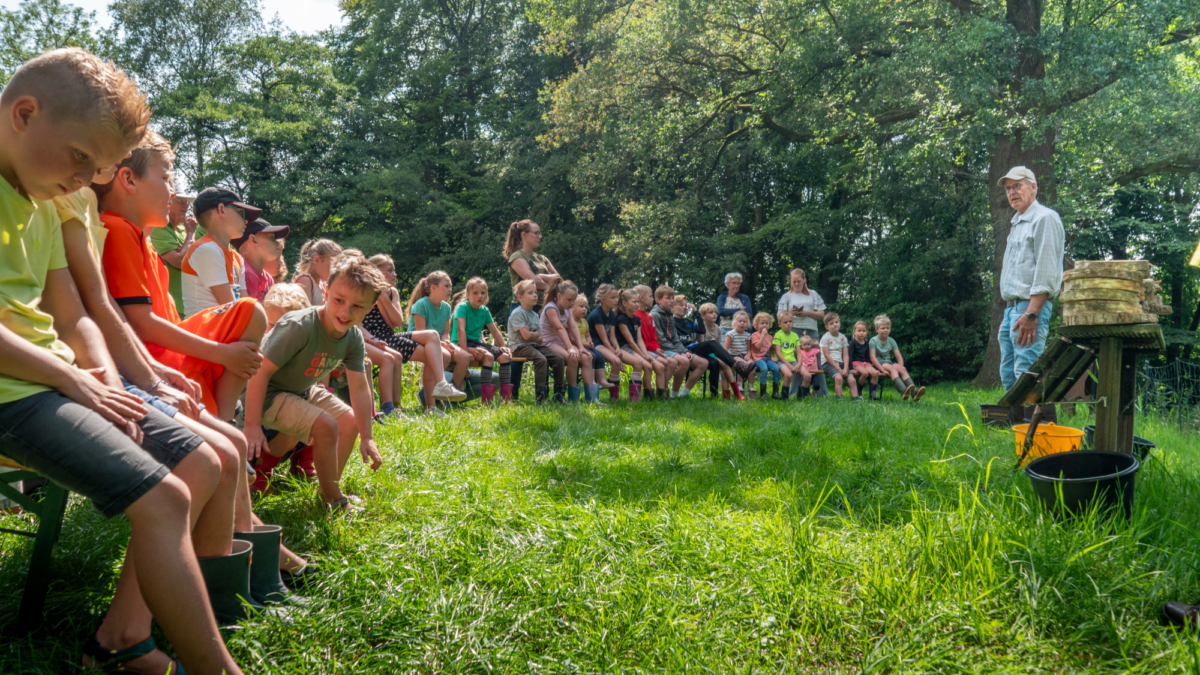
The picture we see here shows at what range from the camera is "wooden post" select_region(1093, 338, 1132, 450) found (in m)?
3.38

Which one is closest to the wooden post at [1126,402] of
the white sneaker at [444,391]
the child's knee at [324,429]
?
the child's knee at [324,429]

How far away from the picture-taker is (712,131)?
15.5m

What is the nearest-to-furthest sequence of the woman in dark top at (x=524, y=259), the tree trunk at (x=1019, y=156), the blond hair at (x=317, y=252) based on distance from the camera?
the blond hair at (x=317, y=252) → the woman in dark top at (x=524, y=259) → the tree trunk at (x=1019, y=156)

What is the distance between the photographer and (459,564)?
2.58 metres

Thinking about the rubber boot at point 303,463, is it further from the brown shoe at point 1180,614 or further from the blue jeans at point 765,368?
the blue jeans at point 765,368

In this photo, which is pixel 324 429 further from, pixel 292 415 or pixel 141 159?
pixel 141 159

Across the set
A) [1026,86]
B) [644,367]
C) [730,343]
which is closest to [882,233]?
[1026,86]

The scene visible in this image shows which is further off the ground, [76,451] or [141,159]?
[141,159]

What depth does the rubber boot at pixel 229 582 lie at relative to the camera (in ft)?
6.77

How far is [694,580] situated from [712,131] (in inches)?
562

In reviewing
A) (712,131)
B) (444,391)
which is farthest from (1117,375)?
(712,131)

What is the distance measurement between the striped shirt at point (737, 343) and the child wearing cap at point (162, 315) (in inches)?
317

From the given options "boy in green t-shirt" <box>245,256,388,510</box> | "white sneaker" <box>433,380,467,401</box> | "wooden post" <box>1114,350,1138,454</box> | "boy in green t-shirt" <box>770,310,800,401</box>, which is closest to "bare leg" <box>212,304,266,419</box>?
"boy in green t-shirt" <box>245,256,388,510</box>

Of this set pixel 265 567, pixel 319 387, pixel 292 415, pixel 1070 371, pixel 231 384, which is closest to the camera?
pixel 265 567
